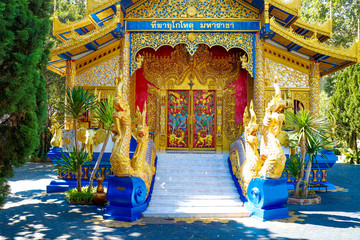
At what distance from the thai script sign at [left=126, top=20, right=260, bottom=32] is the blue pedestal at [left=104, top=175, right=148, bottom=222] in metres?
5.15

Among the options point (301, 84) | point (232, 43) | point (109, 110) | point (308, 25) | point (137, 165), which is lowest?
point (137, 165)

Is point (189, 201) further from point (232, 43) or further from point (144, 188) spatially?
point (232, 43)

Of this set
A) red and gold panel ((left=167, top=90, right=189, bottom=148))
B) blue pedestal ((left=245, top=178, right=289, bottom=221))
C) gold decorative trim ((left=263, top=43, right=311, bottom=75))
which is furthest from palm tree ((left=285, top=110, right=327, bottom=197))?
red and gold panel ((left=167, top=90, right=189, bottom=148))

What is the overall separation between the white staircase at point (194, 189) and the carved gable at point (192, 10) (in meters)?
4.34

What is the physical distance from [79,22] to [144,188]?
7.28 metres

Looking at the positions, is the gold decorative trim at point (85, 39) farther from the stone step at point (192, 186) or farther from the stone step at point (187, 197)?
the stone step at point (187, 197)

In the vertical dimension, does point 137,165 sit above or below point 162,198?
above

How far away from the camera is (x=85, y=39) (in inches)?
362

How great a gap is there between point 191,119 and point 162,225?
571 cm

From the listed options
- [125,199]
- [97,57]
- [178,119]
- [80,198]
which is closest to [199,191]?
[125,199]

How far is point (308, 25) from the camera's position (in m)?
10.8

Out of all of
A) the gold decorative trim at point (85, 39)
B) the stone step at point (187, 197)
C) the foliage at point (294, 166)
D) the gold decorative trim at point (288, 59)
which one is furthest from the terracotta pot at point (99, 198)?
the gold decorative trim at point (288, 59)

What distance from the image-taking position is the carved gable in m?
9.70

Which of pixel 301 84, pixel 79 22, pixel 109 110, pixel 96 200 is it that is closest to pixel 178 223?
pixel 96 200
